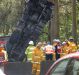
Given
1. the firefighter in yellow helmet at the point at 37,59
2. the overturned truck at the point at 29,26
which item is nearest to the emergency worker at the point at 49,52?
the firefighter in yellow helmet at the point at 37,59

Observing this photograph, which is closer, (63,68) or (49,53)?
(63,68)

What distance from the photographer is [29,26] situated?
24.5 meters

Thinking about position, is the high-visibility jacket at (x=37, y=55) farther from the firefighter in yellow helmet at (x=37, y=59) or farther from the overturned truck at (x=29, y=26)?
the overturned truck at (x=29, y=26)

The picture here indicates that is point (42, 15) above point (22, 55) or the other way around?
above

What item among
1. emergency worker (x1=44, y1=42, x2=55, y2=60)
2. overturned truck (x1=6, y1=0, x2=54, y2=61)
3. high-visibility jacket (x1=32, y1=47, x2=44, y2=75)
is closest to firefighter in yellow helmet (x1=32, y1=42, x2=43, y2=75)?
high-visibility jacket (x1=32, y1=47, x2=44, y2=75)

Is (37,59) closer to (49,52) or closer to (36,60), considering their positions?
(36,60)

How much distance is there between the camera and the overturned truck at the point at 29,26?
2372 cm

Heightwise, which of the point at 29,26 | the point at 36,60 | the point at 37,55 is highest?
the point at 29,26

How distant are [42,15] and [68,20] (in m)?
29.9

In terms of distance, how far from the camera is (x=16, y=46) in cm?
2466

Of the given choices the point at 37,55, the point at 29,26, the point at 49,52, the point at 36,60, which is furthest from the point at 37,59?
the point at 29,26

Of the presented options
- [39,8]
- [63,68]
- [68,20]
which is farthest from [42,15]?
[68,20]

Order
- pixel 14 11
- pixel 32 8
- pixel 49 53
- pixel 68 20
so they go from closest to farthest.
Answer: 1. pixel 49 53
2. pixel 32 8
3. pixel 14 11
4. pixel 68 20

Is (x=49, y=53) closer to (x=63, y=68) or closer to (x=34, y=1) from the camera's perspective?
(x=34, y=1)
